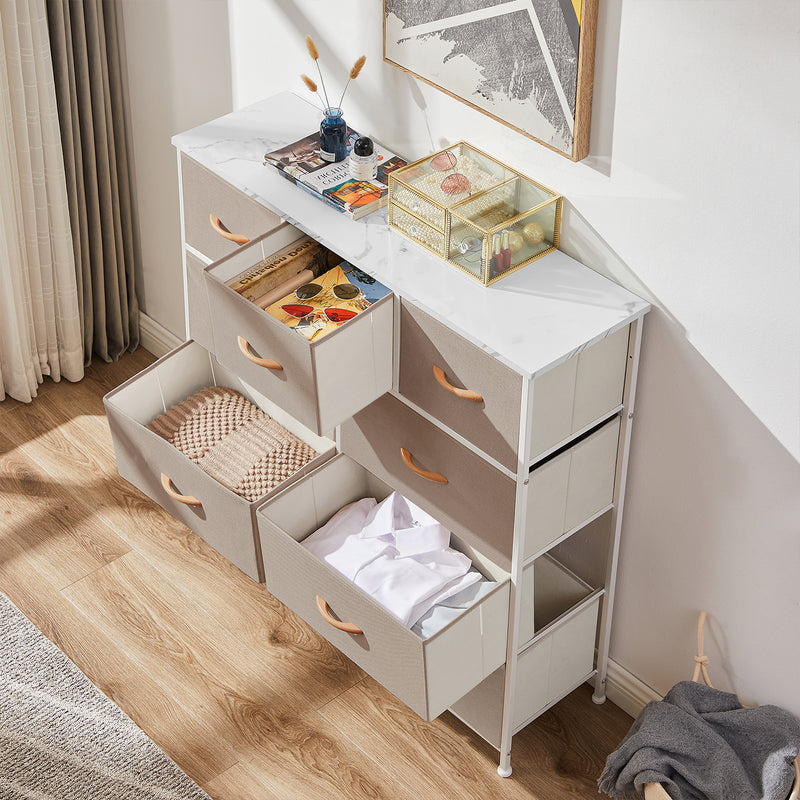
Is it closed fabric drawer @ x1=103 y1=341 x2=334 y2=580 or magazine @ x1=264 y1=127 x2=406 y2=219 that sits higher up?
magazine @ x1=264 y1=127 x2=406 y2=219

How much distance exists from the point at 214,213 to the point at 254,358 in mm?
393

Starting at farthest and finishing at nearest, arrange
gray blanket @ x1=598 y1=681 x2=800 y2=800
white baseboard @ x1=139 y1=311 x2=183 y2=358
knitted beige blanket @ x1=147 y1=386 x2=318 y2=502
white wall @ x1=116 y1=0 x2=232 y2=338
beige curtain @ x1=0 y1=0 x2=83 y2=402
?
white baseboard @ x1=139 y1=311 x2=183 y2=358 < beige curtain @ x1=0 y1=0 x2=83 y2=402 < white wall @ x1=116 y1=0 x2=232 y2=338 < knitted beige blanket @ x1=147 y1=386 x2=318 y2=502 < gray blanket @ x1=598 y1=681 x2=800 y2=800

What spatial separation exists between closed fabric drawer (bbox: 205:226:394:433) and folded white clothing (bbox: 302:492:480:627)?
0.34 m

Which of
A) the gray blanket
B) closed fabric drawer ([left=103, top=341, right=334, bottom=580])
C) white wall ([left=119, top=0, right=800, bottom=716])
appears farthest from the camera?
closed fabric drawer ([left=103, top=341, right=334, bottom=580])

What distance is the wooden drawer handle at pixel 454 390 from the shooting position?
75.8 inches

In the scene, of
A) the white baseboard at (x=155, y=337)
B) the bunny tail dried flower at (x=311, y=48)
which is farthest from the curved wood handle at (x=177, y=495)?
the white baseboard at (x=155, y=337)

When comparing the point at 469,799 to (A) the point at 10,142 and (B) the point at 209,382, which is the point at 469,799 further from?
(A) the point at 10,142

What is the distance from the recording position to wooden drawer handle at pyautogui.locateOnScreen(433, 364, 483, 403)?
1926 mm

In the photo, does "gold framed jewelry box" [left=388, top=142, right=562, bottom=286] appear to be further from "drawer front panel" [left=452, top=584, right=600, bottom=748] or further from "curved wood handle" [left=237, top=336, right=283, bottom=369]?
"drawer front panel" [left=452, top=584, right=600, bottom=748]

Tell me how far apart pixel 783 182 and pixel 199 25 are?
1.44m

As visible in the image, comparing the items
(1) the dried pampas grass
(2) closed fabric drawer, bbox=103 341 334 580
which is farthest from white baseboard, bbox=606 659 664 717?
(1) the dried pampas grass

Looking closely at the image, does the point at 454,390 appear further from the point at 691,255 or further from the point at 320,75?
the point at 320,75

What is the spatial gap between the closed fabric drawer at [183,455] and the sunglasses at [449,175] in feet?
1.97

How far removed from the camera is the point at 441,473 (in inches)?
82.6
